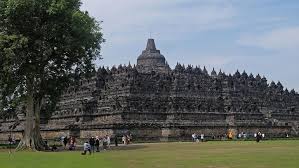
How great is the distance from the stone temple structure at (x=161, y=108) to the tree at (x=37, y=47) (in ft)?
38.9

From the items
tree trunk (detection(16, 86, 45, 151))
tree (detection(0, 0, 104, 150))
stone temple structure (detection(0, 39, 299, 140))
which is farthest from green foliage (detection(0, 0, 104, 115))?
stone temple structure (detection(0, 39, 299, 140))

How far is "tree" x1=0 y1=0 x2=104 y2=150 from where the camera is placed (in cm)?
4044

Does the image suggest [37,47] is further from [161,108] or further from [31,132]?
[161,108]

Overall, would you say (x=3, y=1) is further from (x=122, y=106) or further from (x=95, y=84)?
(x=95, y=84)

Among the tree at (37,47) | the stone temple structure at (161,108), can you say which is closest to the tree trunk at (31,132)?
the tree at (37,47)

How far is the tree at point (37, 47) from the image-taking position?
1592 inches

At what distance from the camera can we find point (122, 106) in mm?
59094

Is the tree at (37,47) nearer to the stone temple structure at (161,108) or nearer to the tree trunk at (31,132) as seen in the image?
the tree trunk at (31,132)

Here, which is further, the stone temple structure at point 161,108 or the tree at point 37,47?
the stone temple structure at point 161,108

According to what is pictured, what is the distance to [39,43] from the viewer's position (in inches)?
1607

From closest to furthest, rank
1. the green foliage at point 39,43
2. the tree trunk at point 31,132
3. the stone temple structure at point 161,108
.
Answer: the green foliage at point 39,43 → the tree trunk at point 31,132 → the stone temple structure at point 161,108

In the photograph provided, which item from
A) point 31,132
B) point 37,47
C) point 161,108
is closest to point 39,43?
point 37,47

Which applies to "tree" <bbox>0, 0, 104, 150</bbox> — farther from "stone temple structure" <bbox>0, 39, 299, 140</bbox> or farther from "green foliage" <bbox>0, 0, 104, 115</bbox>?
"stone temple structure" <bbox>0, 39, 299, 140</bbox>

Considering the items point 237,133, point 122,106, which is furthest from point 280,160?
point 237,133
